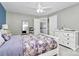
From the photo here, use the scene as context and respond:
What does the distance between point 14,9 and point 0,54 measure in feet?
5.21

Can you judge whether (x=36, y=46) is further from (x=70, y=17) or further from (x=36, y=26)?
(x=70, y=17)

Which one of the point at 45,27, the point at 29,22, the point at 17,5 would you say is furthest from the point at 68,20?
the point at 17,5

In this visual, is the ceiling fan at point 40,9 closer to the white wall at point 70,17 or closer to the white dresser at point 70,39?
the white wall at point 70,17


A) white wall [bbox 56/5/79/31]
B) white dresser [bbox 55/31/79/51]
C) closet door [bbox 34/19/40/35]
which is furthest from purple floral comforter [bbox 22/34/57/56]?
white wall [bbox 56/5/79/31]

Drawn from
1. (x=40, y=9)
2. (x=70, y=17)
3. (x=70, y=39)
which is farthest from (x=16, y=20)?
(x=70, y=17)

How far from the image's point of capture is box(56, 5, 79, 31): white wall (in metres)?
3.27

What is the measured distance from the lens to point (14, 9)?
2678mm

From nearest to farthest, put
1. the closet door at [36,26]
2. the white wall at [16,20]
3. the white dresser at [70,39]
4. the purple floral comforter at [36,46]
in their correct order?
the purple floral comforter at [36,46] < the white wall at [16,20] < the closet door at [36,26] < the white dresser at [70,39]

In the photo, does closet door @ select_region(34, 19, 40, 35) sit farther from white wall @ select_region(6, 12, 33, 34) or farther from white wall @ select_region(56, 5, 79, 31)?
white wall @ select_region(56, 5, 79, 31)

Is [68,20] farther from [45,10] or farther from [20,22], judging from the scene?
[20,22]

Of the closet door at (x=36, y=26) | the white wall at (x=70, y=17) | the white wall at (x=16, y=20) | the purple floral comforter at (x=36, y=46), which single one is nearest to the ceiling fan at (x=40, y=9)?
the closet door at (x=36, y=26)

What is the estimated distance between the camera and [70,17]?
3484mm

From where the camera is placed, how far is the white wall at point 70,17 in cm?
327

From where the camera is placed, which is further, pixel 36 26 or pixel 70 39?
pixel 70 39
